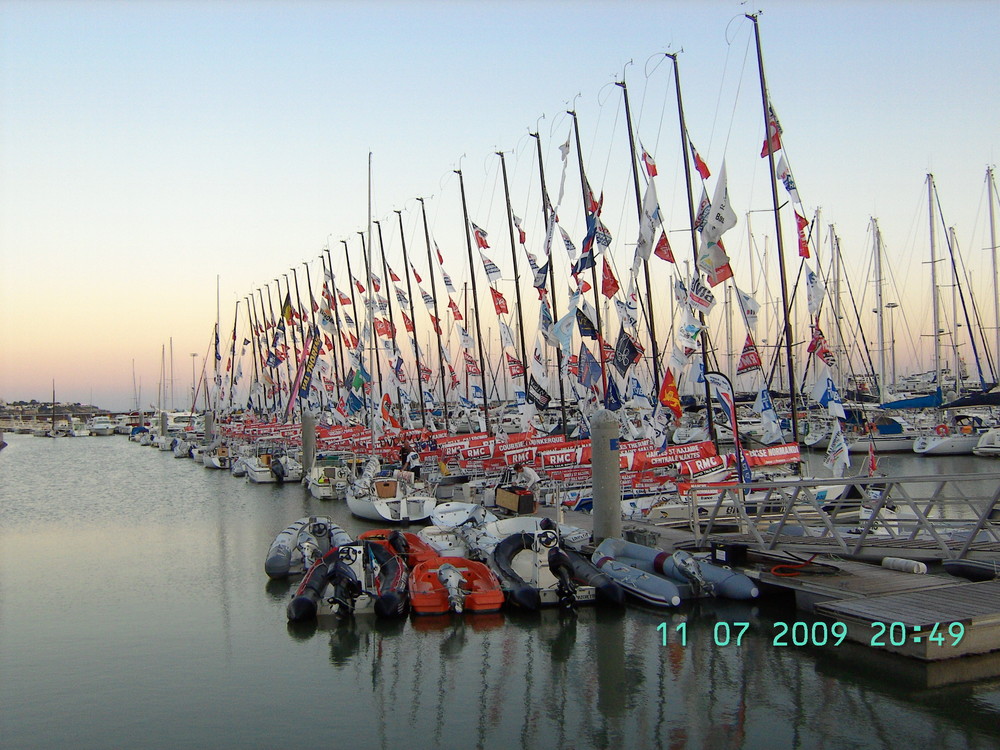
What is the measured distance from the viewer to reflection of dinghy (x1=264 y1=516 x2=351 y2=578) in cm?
2553

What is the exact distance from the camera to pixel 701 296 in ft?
92.8

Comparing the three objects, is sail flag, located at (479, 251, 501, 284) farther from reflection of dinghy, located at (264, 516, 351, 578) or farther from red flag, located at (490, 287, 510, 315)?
reflection of dinghy, located at (264, 516, 351, 578)

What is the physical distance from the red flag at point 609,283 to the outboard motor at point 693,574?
13.7m

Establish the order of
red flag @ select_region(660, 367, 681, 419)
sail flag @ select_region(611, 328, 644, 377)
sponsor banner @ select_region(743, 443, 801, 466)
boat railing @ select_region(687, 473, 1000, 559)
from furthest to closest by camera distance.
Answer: sail flag @ select_region(611, 328, 644, 377)
sponsor banner @ select_region(743, 443, 801, 466)
red flag @ select_region(660, 367, 681, 419)
boat railing @ select_region(687, 473, 1000, 559)

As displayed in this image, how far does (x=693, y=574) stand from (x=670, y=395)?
9.45m

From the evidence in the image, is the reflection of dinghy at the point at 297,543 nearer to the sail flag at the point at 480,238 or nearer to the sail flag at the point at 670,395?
the sail flag at the point at 670,395

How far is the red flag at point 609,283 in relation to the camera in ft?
108

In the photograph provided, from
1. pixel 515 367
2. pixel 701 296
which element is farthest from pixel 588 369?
pixel 515 367

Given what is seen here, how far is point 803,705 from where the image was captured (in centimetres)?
1441

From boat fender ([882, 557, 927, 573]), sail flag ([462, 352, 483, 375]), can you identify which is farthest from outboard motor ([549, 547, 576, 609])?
sail flag ([462, 352, 483, 375])

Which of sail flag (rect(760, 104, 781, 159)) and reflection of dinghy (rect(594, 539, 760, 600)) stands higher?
sail flag (rect(760, 104, 781, 159))

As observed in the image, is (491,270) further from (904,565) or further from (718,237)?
(904,565)

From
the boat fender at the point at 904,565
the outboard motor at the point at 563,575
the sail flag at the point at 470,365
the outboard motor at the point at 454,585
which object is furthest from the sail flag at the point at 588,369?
the boat fender at the point at 904,565

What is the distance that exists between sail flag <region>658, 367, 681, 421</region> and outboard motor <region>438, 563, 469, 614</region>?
11.2m
